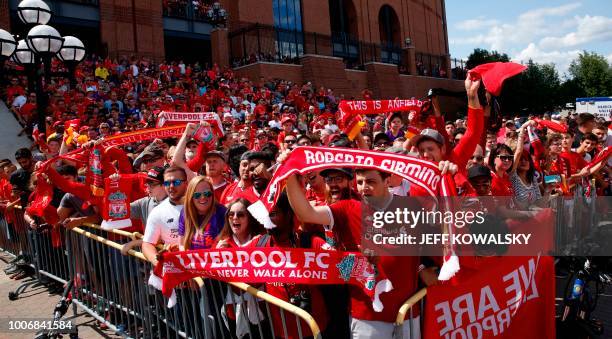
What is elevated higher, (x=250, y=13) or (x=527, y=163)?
(x=250, y=13)

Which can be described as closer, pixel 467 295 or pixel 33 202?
pixel 467 295

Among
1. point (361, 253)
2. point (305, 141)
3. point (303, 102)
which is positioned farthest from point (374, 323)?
point (303, 102)

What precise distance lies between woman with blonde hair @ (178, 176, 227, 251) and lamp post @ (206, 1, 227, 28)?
78.5 ft

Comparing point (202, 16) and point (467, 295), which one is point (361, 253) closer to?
point (467, 295)

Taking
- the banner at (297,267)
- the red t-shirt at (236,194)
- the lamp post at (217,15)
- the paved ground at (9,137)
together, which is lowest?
the banner at (297,267)

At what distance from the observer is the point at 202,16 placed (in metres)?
25.8

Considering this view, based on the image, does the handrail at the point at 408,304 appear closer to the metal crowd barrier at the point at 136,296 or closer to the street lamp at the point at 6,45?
the metal crowd barrier at the point at 136,296

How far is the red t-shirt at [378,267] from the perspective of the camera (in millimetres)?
2883

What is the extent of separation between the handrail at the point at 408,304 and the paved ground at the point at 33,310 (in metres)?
3.60

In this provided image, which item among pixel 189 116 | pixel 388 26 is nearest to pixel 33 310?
pixel 189 116

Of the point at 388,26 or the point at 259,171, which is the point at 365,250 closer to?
the point at 259,171

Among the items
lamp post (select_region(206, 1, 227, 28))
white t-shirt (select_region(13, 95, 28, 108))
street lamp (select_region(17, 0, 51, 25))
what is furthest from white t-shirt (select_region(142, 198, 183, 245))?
lamp post (select_region(206, 1, 227, 28))

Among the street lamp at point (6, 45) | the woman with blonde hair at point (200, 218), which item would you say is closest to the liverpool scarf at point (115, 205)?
the woman with blonde hair at point (200, 218)

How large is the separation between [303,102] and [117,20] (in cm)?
1003
